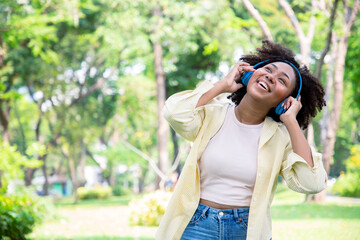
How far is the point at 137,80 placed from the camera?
3108cm

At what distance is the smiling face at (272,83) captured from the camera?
278cm

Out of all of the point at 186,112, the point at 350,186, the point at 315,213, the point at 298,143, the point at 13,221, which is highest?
the point at 186,112

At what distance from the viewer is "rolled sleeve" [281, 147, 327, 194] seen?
2680mm

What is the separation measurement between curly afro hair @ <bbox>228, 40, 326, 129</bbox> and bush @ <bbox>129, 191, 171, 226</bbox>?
8125 millimetres

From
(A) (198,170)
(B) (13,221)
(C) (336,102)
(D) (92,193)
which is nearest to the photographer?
(A) (198,170)

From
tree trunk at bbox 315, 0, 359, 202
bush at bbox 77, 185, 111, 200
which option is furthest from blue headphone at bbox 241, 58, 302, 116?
bush at bbox 77, 185, 111, 200

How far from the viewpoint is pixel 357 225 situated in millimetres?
9633

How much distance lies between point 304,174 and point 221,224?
0.55 meters

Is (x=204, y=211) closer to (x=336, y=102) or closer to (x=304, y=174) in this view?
(x=304, y=174)

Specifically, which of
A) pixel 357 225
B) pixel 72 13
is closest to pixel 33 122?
pixel 72 13

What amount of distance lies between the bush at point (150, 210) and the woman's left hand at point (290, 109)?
8404 mm

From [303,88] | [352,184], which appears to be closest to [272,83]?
[303,88]

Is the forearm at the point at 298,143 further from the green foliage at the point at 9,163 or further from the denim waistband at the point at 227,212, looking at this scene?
the green foliage at the point at 9,163

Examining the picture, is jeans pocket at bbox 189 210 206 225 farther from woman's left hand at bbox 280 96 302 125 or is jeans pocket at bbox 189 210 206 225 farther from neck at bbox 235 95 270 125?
woman's left hand at bbox 280 96 302 125
